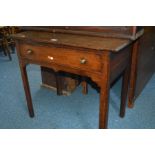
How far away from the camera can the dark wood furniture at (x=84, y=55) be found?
3.69 ft

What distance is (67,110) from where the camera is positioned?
1.91 m

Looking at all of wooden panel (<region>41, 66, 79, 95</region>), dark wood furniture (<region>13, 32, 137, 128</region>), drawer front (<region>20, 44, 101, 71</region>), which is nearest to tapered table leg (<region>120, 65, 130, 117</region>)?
dark wood furniture (<region>13, 32, 137, 128</region>)

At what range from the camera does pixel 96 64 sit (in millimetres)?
1150

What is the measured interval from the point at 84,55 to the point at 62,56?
0.58ft

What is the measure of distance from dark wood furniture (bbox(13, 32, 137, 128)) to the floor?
19.1 inches

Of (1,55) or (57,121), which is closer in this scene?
(57,121)

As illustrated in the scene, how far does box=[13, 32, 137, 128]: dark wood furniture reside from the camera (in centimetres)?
112

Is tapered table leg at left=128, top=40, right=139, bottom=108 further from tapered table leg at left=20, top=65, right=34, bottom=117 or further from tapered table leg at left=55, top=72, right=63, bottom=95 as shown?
tapered table leg at left=20, top=65, right=34, bottom=117

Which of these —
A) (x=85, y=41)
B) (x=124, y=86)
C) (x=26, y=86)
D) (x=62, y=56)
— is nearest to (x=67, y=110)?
(x=26, y=86)

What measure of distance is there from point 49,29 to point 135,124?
3.61 feet

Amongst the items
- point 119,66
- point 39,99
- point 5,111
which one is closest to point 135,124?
point 119,66

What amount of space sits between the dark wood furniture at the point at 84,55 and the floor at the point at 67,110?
486 millimetres

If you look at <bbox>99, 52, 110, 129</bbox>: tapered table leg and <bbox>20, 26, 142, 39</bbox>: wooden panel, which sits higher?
<bbox>20, 26, 142, 39</bbox>: wooden panel
